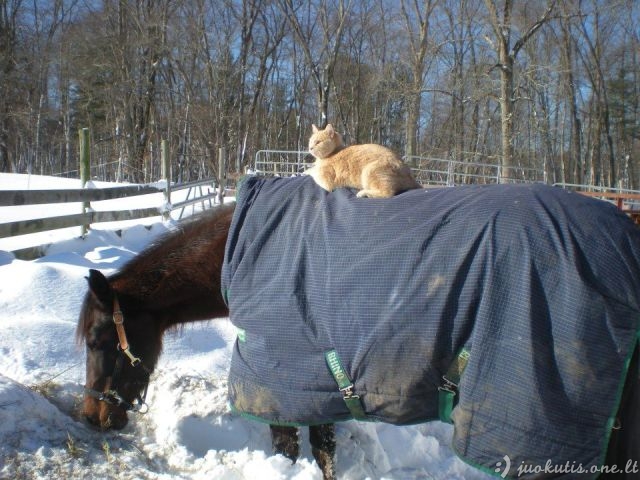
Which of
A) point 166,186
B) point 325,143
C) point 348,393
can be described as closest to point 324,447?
point 348,393

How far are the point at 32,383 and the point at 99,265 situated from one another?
297cm

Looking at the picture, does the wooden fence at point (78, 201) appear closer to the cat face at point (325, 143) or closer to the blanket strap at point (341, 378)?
the cat face at point (325, 143)

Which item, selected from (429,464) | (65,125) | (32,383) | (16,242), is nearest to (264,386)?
(429,464)

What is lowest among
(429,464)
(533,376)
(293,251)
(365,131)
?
(429,464)

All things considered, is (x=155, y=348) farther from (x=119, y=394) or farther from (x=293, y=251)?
(x=293, y=251)

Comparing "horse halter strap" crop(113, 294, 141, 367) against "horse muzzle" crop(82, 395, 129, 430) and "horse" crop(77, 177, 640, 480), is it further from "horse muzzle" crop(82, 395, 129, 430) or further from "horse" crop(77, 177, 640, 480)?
"horse muzzle" crop(82, 395, 129, 430)

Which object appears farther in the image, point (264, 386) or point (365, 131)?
point (365, 131)

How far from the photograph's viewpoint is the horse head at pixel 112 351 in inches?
99.1

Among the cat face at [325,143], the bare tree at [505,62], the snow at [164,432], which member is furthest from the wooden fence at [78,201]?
the bare tree at [505,62]

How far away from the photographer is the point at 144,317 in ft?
8.54

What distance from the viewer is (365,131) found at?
29.8 m

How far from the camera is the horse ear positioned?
7.94 ft

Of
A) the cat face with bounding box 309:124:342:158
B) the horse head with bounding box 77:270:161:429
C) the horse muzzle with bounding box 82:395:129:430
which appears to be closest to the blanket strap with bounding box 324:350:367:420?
the horse head with bounding box 77:270:161:429

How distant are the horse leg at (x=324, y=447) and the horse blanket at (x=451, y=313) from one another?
0.55 m
